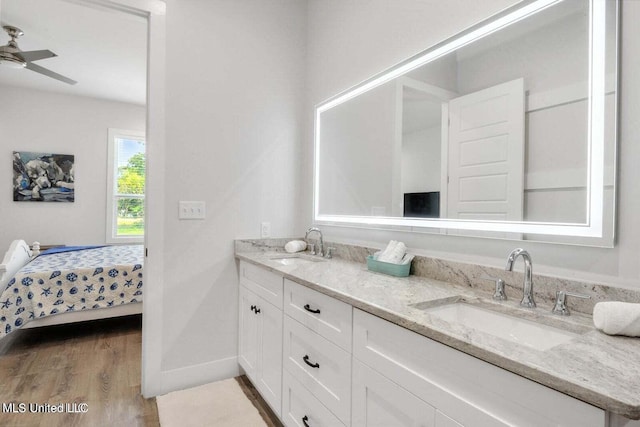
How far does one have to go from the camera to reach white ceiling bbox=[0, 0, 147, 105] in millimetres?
2600

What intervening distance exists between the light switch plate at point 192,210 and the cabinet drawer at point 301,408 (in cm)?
112

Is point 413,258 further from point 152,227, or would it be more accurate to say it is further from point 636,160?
point 152,227

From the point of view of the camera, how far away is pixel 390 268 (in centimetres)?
154

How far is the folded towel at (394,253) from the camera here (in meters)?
1.57

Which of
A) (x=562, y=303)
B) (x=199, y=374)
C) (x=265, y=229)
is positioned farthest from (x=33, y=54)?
(x=562, y=303)

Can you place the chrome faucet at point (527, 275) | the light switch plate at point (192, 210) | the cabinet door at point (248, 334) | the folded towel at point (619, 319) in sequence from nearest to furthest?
the folded towel at point (619, 319)
the chrome faucet at point (527, 275)
the cabinet door at point (248, 334)
the light switch plate at point (192, 210)

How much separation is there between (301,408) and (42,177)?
4.95 m

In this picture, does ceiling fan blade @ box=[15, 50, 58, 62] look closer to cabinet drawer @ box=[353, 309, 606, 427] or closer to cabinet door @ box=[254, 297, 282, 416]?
cabinet door @ box=[254, 297, 282, 416]

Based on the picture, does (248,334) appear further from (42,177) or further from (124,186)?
(42,177)

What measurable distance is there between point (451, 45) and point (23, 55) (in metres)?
3.50

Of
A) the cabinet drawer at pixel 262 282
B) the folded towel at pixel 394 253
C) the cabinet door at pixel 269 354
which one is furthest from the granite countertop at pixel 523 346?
the cabinet door at pixel 269 354

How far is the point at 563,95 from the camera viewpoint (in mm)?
1088

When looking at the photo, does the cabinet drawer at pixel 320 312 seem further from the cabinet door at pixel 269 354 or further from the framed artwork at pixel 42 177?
the framed artwork at pixel 42 177

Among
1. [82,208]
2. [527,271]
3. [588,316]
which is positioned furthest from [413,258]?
[82,208]
